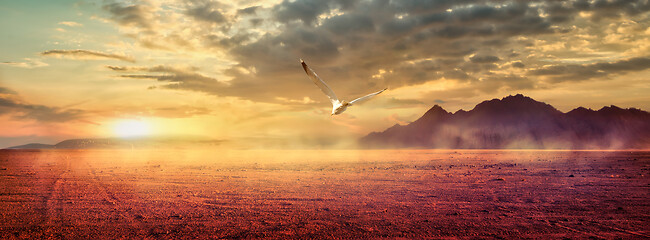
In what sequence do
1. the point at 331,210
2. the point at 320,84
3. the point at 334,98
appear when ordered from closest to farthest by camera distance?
1. the point at 320,84
2. the point at 334,98
3. the point at 331,210

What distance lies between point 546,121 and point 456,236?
709 feet

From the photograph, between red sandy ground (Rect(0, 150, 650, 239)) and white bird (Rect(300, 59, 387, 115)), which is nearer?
white bird (Rect(300, 59, 387, 115))

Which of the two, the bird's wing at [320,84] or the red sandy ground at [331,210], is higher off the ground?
the bird's wing at [320,84]

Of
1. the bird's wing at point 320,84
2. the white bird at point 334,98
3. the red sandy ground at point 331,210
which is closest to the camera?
the bird's wing at point 320,84

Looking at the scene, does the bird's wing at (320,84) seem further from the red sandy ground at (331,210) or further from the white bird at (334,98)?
the red sandy ground at (331,210)

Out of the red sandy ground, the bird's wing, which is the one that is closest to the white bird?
the bird's wing

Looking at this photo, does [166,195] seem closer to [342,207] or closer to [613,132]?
[342,207]

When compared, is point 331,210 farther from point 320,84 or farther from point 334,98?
point 320,84

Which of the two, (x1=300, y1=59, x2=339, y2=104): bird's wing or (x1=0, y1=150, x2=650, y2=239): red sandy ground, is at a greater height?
(x1=300, y1=59, x2=339, y2=104): bird's wing

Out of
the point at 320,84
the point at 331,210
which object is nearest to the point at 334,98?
the point at 320,84

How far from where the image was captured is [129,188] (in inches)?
886

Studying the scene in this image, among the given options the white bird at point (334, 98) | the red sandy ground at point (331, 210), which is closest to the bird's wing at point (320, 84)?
the white bird at point (334, 98)

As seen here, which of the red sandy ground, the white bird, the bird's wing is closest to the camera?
the bird's wing

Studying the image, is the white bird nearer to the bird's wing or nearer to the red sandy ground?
the bird's wing
